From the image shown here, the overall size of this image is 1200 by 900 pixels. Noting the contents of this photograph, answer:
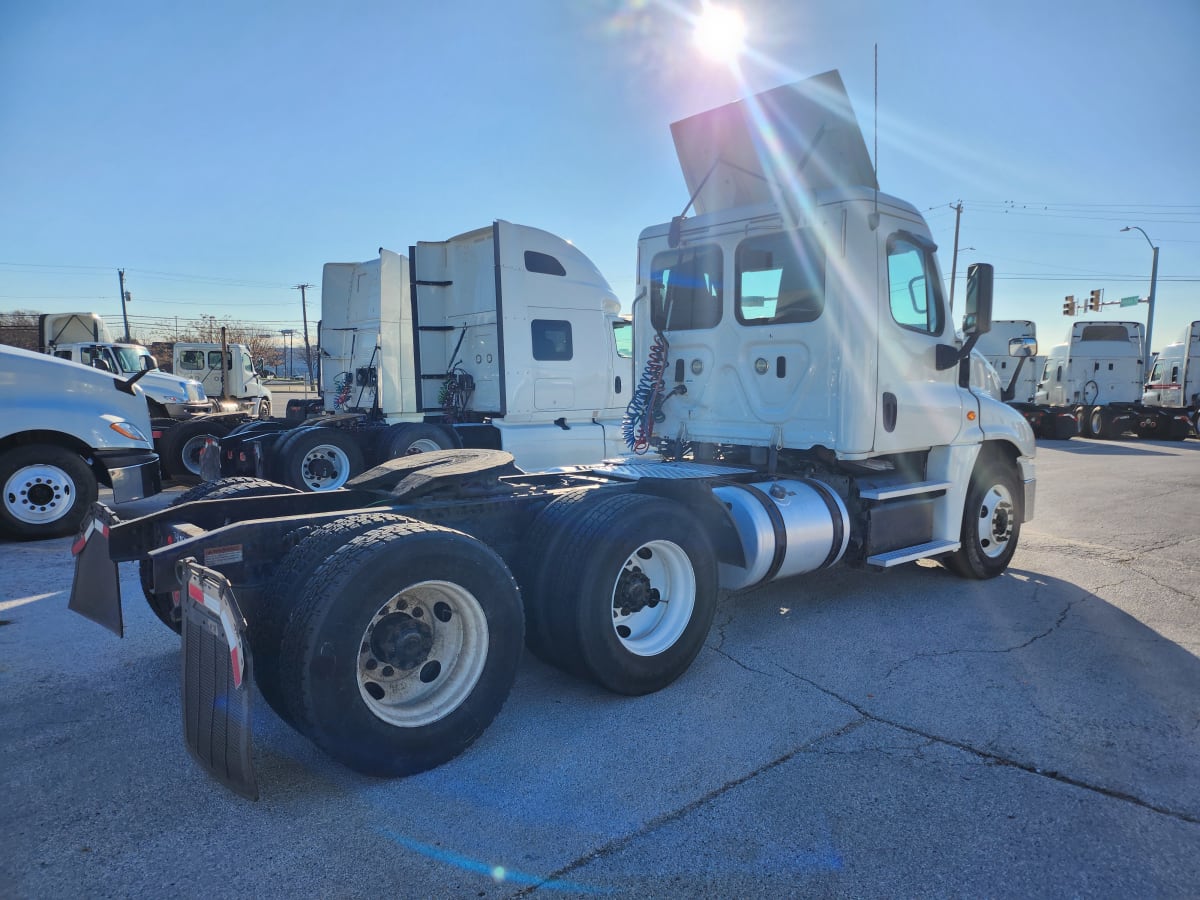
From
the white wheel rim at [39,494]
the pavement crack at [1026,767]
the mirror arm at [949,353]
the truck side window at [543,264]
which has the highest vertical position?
the truck side window at [543,264]

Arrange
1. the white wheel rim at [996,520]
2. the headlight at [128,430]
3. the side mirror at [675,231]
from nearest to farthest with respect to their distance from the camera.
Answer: the side mirror at [675,231]
the white wheel rim at [996,520]
the headlight at [128,430]

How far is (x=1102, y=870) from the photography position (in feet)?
8.23

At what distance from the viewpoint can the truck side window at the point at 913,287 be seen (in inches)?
207

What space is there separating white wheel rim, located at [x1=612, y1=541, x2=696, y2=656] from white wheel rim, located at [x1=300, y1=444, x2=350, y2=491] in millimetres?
6235

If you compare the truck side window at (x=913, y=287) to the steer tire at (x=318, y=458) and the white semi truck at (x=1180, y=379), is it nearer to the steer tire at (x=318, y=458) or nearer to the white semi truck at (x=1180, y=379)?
the steer tire at (x=318, y=458)

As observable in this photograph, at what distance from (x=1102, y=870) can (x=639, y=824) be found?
159 centimetres

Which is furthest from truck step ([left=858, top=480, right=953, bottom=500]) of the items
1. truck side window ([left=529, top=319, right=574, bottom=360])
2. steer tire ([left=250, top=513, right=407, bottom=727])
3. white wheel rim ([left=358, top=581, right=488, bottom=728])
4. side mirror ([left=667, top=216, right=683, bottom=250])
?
truck side window ([left=529, top=319, right=574, bottom=360])

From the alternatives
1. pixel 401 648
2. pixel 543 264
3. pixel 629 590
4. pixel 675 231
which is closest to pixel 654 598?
pixel 629 590

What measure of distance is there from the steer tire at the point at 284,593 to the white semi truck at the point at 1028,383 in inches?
805

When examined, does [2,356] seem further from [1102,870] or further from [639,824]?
[1102,870]

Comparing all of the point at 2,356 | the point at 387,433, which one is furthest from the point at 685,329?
the point at 2,356

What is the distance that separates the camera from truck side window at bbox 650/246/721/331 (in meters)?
5.67

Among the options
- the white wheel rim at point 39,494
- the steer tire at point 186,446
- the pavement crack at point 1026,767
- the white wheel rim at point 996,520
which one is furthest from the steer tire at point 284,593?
the steer tire at point 186,446

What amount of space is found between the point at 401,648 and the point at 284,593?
0.51m
